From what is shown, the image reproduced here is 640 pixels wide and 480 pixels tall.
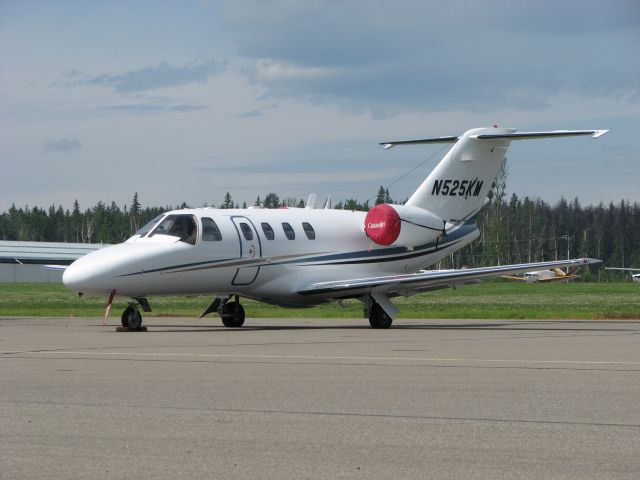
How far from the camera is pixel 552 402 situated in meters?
11.2

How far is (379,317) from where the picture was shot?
1131 inches

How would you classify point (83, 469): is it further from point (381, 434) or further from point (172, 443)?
point (381, 434)

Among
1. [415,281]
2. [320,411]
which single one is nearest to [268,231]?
[415,281]

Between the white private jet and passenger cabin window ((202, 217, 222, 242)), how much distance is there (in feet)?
0.09

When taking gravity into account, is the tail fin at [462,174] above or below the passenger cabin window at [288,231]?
above

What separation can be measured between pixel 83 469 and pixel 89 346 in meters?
12.3

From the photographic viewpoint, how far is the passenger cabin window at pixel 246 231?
1113 inches

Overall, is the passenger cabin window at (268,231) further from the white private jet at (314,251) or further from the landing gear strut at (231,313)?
the landing gear strut at (231,313)

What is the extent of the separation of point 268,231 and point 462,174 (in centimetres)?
639

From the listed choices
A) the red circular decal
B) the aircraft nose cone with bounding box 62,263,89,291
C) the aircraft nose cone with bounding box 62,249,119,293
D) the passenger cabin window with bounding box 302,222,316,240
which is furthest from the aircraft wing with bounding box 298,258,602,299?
the aircraft nose cone with bounding box 62,263,89,291

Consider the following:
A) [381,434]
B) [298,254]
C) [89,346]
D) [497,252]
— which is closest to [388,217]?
[298,254]

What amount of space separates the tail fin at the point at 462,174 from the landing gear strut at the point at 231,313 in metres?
6.05

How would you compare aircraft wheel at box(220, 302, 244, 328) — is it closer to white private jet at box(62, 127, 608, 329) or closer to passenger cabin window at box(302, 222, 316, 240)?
white private jet at box(62, 127, 608, 329)

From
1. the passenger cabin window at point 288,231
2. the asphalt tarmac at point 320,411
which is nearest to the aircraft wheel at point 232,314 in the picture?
the passenger cabin window at point 288,231
